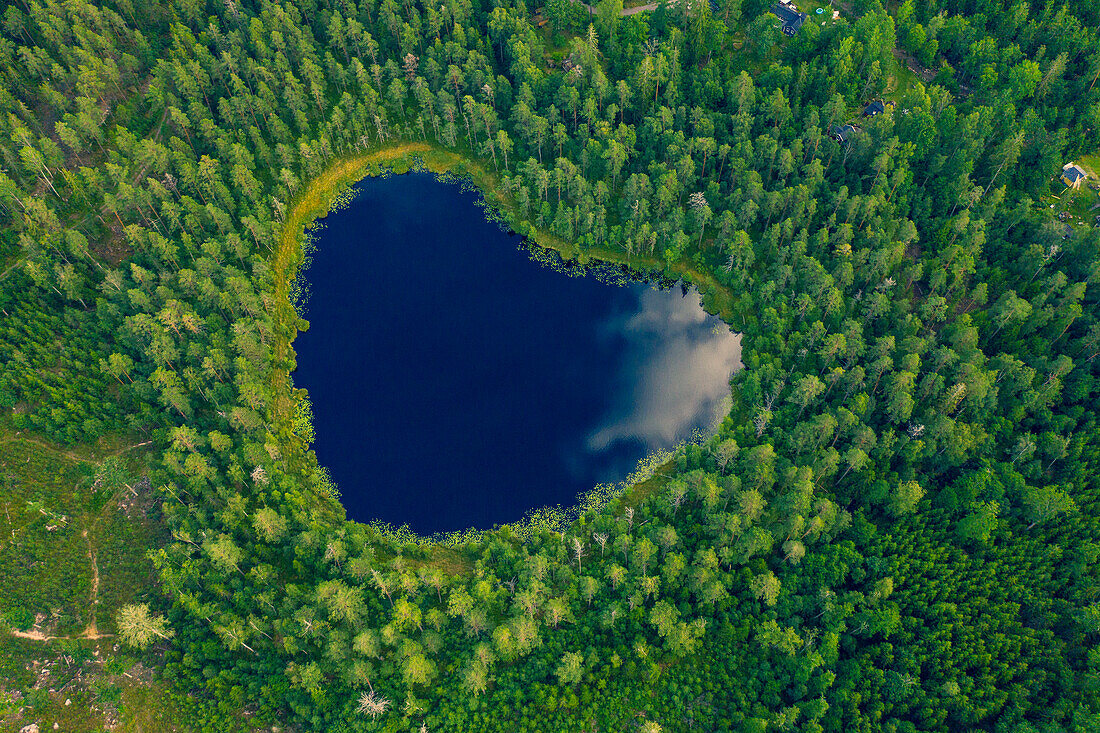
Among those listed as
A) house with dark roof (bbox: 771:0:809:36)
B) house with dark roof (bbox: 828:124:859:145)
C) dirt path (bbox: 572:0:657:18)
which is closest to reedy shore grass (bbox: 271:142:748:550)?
house with dark roof (bbox: 828:124:859:145)

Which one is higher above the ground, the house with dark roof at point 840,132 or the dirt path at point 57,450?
the house with dark roof at point 840,132

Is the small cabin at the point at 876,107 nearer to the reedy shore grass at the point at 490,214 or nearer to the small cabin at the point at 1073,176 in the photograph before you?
the small cabin at the point at 1073,176

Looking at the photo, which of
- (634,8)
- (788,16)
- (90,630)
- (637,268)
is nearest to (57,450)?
(90,630)

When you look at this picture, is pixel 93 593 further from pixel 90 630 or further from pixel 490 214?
pixel 490 214

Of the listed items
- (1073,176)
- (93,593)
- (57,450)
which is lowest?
(93,593)

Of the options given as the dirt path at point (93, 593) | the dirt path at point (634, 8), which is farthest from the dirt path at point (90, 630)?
the dirt path at point (634, 8)

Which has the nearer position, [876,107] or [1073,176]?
[1073,176]
